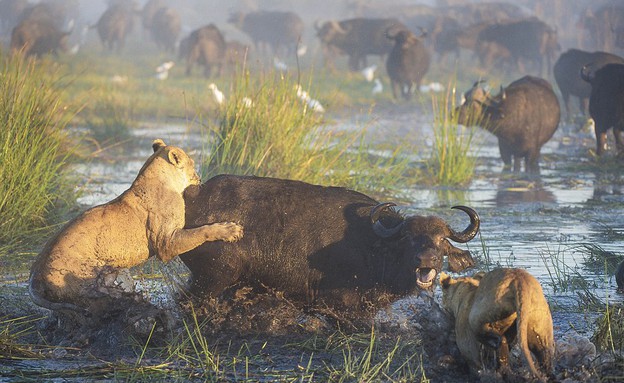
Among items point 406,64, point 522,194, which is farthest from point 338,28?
point 522,194

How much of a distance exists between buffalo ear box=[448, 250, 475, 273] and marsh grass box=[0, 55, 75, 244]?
360 cm

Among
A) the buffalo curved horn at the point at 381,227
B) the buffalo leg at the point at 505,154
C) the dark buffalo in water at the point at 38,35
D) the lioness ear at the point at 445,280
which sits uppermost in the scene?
the lioness ear at the point at 445,280

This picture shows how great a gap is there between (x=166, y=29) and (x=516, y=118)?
29.2m

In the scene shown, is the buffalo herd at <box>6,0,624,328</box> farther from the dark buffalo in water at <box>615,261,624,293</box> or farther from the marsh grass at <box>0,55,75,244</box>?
the dark buffalo in water at <box>615,261,624,293</box>

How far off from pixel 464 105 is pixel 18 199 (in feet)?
29.9

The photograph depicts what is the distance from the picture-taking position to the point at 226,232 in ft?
19.8

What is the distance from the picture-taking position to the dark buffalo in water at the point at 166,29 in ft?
138

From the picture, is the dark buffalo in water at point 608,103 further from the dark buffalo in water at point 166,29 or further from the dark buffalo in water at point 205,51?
the dark buffalo in water at point 166,29

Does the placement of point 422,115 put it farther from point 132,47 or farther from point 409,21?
point 409,21

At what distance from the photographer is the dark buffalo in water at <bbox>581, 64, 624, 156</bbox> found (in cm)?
1468

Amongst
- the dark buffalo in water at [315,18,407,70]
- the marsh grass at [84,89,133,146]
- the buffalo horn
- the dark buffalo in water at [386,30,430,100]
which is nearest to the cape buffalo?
the dark buffalo in water at [315,18,407,70]

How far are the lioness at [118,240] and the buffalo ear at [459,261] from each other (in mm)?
1278

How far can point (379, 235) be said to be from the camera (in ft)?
19.8

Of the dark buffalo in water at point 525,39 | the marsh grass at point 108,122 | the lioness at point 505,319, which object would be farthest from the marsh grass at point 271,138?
the dark buffalo in water at point 525,39
